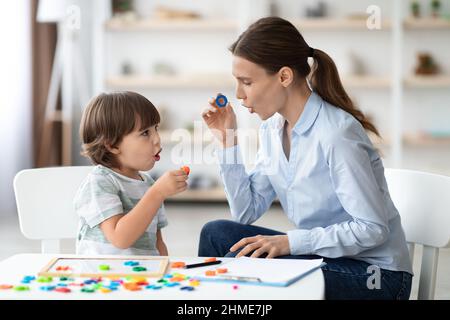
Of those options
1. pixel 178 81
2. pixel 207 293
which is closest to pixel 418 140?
pixel 178 81

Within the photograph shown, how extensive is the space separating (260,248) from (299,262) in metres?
0.15

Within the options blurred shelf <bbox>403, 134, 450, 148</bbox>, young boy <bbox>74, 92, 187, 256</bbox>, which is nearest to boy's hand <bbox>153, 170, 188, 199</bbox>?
young boy <bbox>74, 92, 187, 256</bbox>

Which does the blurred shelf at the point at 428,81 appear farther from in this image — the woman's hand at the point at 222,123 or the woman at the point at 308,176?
the woman's hand at the point at 222,123

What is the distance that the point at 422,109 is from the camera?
468 centimetres

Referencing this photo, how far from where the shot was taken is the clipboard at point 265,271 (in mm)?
1123

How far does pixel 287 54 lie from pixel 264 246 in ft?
1.52

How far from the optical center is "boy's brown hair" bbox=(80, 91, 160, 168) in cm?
159

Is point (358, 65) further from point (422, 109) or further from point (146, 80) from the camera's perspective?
point (146, 80)

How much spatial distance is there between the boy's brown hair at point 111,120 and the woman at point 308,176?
165 mm

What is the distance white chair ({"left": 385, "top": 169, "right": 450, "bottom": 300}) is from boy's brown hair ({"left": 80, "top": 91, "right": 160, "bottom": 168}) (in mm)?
614

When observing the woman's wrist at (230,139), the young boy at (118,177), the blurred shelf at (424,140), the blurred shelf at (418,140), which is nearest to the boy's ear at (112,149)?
the young boy at (118,177)

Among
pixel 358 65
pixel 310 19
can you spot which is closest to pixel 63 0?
pixel 310 19

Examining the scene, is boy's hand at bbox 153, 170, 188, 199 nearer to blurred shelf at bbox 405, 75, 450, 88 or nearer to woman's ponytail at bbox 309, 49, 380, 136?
woman's ponytail at bbox 309, 49, 380, 136

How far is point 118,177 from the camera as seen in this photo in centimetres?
156
